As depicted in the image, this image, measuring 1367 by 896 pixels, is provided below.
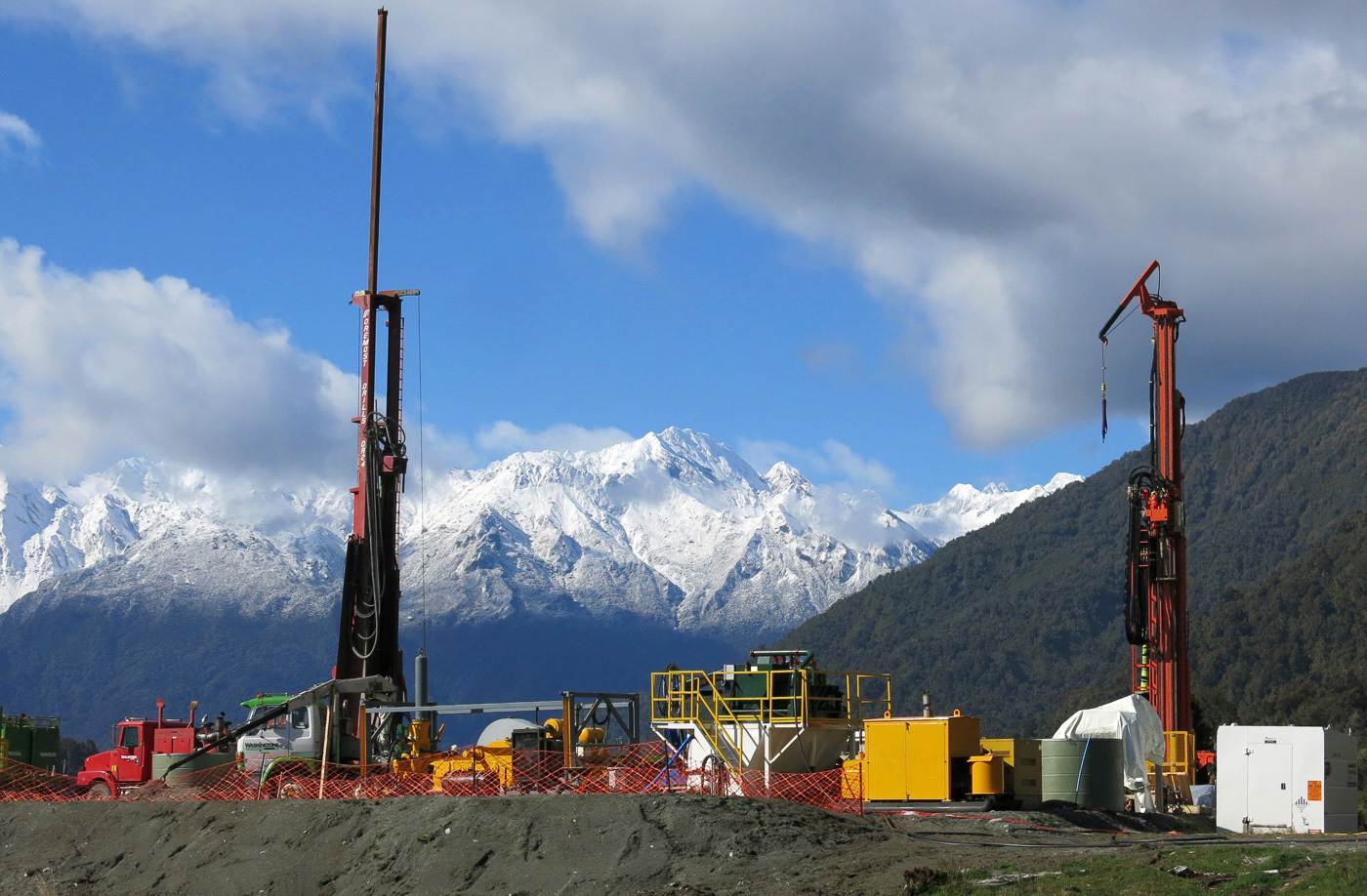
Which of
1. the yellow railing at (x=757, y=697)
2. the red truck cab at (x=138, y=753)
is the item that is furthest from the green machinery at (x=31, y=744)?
the yellow railing at (x=757, y=697)

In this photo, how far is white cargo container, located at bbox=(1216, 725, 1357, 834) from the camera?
31.4 meters

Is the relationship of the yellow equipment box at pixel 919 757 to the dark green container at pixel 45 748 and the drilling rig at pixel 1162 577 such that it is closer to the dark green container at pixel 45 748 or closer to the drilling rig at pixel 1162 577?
the drilling rig at pixel 1162 577

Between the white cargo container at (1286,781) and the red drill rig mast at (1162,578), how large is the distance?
11744mm

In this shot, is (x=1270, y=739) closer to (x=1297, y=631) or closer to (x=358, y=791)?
(x=358, y=791)

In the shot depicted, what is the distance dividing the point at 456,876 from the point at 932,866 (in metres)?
8.34

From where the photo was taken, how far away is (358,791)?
105 ft

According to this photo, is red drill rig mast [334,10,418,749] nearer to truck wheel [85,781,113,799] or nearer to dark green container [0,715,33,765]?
truck wheel [85,781,113,799]

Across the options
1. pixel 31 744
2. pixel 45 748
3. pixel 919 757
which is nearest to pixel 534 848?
pixel 919 757

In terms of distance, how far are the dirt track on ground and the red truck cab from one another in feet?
21.8

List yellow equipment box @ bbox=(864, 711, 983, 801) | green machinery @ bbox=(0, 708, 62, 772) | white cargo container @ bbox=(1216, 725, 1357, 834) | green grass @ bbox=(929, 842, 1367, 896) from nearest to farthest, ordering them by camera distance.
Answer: green grass @ bbox=(929, 842, 1367, 896) → yellow equipment box @ bbox=(864, 711, 983, 801) → white cargo container @ bbox=(1216, 725, 1357, 834) → green machinery @ bbox=(0, 708, 62, 772)

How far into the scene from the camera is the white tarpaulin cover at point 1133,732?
38656 millimetres

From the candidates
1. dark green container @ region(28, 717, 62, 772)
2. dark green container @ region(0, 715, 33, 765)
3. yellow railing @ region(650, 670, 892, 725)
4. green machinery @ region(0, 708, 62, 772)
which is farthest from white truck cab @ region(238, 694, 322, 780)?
dark green container @ region(28, 717, 62, 772)

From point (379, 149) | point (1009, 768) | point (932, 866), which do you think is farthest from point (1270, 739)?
point (379, 149)

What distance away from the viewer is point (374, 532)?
3756 cm
